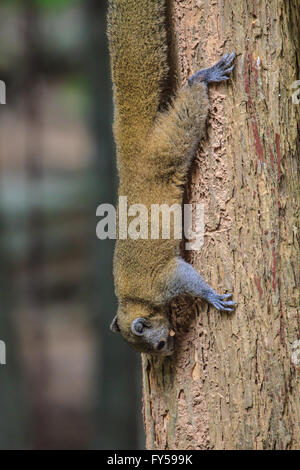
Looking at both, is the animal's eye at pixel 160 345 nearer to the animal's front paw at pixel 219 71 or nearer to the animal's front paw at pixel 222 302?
the animal's front paw at pixel 222 302

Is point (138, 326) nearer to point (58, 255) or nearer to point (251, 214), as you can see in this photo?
point (251, 214)

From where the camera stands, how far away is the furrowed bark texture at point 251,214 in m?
3.42

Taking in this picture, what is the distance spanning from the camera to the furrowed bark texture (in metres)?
3.42

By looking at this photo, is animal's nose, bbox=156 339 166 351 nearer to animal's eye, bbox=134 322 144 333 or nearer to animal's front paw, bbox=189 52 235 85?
animal's eye, bbox=134 322 144 333

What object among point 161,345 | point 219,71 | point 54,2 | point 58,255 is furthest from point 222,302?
point 58,255

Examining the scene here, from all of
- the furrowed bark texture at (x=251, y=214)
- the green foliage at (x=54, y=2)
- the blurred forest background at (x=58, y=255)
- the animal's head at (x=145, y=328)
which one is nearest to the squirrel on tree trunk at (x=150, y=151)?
the animal's head at (x=145, y=328)

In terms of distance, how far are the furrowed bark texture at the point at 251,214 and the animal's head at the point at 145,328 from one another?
0.88ft

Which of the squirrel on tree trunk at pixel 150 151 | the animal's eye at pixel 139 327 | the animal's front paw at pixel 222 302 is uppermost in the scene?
the squirrel on tree trunk at pixel 150 151

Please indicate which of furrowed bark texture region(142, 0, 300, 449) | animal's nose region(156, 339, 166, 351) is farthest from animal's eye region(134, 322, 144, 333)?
furrowed bark texture region(142, 0, 300, 449)

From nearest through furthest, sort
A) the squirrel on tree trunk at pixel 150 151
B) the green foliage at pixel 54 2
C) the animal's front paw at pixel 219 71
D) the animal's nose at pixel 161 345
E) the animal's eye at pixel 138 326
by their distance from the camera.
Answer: the animal's front paw at pixel 219 71 < the squirrel on tree trunk at pixel 150 151 < the animal's nose at pixel 161 345 < the animal's eye at pixel 138 326 < the green foliage at pixel 54 2

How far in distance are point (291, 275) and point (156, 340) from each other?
0.92 m

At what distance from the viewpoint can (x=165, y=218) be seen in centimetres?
386
